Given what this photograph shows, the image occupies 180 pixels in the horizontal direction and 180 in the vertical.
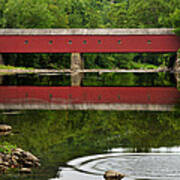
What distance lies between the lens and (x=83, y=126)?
1430 centimetres

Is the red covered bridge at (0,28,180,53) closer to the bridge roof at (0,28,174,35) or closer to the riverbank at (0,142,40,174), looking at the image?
the bridge roof at (0,28,174,35)

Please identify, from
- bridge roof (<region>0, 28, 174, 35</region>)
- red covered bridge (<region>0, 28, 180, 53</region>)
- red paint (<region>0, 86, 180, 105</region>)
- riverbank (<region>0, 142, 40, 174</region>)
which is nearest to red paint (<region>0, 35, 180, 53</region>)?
red covered bridge (<region>0, 28, 180, 53</region>)

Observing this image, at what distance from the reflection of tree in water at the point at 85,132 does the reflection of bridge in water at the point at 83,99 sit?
5.37 feet

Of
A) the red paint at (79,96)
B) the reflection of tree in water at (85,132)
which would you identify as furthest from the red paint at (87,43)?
the reflection of tree in water at (85,132)

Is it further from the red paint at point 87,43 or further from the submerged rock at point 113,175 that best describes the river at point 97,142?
the red paint at point 87,43

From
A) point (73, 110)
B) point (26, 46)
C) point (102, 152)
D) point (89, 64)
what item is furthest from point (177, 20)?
point (102, 152)

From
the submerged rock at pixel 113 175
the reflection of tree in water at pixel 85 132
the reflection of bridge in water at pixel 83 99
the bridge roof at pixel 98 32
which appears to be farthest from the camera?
the bridge roof at pixel 98 32

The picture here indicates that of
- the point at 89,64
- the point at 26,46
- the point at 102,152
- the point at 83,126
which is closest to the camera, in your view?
the point at 102,152

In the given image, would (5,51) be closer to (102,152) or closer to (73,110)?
(73,110)

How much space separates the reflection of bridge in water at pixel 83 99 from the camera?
18859 mm

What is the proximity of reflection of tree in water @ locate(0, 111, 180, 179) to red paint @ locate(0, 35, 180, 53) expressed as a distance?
30.1m

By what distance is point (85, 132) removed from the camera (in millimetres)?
13172

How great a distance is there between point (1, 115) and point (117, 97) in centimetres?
713

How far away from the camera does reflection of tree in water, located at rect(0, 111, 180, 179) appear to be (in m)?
10.8
